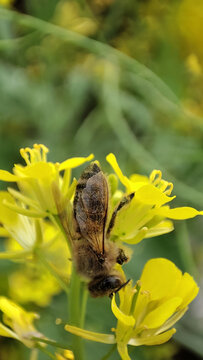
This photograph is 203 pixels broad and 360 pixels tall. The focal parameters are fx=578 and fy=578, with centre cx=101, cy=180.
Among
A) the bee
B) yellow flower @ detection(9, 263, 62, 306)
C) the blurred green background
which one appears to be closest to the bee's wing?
the bee

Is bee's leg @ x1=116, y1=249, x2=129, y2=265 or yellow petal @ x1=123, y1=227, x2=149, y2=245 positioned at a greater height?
yellow petal @ x1=123, y1=227, x2=149, y2=245

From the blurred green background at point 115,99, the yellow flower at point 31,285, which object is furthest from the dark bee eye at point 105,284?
the yellow flower at point 31,285

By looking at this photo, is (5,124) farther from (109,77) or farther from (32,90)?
(109,77)

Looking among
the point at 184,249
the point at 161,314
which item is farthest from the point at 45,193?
the point at 184,249

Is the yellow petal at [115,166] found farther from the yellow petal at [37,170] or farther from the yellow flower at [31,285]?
the yellow flower at [31,285]

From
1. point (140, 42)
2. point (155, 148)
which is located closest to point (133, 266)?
point (155, 148)

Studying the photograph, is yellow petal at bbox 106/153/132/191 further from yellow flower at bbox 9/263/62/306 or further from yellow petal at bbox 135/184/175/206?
yellow flower at bbox 9/263/62/306

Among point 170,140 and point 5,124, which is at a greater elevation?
point 5,124
